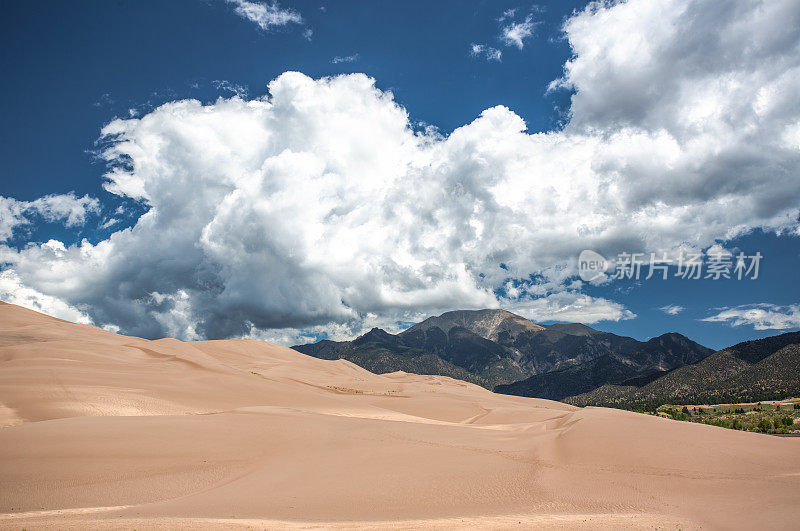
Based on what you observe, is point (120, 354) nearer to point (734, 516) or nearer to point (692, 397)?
point (734, 516)

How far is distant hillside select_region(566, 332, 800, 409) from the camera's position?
413 feet

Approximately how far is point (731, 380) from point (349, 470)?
17273cm

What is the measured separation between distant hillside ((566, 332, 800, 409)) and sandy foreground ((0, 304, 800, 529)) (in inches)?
4804

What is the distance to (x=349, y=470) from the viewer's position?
71.5 ft

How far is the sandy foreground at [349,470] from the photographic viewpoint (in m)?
16.0

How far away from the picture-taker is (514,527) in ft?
47.1

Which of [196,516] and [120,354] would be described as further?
[120,354]

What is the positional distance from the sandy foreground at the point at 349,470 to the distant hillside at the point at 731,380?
12202 cm

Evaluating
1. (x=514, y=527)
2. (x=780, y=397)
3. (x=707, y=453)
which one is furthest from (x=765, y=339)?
(x=514, y=527)

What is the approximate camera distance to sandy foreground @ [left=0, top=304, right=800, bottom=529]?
52.5 ft

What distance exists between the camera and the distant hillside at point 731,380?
413ft

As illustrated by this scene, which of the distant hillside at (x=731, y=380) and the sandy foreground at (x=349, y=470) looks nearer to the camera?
the sandy foreground at (x=349, y=470)

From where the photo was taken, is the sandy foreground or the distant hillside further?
the distant hillside

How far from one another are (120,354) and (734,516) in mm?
60123
